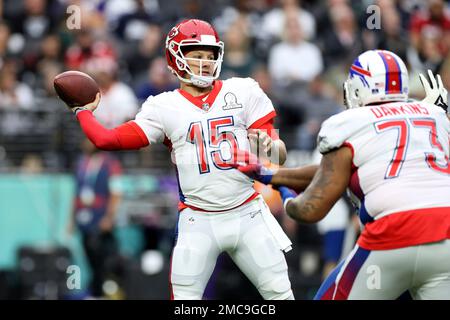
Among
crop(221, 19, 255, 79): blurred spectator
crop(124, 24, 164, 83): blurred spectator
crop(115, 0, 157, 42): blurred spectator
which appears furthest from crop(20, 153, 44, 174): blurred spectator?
crop(115, 0, 157, 42): blurred spectator

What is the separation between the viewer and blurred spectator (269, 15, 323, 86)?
13.3 metres

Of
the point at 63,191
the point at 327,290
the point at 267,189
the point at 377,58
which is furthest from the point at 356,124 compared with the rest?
the point at 63,191

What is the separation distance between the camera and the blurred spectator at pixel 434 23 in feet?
44.1

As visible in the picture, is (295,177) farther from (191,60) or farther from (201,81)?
(191,60)

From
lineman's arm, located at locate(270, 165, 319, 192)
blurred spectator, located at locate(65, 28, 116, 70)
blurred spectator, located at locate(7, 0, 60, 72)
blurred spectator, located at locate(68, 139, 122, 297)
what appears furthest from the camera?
blurred spectator, located at locate(7, 0, 60, 72)

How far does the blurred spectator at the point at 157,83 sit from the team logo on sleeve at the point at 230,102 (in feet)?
18.7

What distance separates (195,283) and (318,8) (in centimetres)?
838

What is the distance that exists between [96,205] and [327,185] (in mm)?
6342

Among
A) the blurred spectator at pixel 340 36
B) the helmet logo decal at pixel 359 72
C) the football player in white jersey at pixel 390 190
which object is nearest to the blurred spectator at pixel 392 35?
the blurred spectator at pixel 340 36

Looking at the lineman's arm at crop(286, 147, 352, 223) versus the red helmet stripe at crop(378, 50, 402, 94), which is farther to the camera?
the red helmet stripe at crop(378, 50, 402, 94)

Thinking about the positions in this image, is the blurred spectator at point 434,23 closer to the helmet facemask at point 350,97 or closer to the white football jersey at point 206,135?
the white football jersey at point 206,135

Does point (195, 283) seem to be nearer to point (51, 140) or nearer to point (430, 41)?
point (51, 140)

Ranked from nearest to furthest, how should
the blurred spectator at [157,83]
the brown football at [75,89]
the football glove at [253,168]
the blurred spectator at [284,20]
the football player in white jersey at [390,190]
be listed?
the football player in white jersey at [390,190]
the football glove at [253,168]
the brown football at [75,89]
the blurred spectator at [157,83]
the blurred spectator at [284,20]

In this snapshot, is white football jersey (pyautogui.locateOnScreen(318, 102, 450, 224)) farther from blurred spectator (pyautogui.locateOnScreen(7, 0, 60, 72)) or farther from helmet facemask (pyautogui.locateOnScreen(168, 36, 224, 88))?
blurred spectator (pyautogui.locateOnScreen(7, 0, 60, 72))
